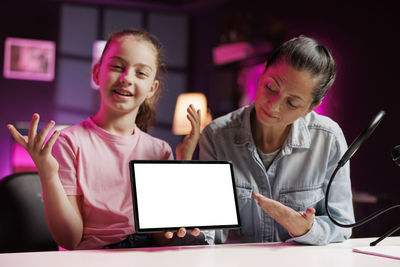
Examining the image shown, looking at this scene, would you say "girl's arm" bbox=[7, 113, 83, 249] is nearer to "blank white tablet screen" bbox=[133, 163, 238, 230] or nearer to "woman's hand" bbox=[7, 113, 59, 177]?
"woman's hand" bbox=[7, 113, 59, 177]

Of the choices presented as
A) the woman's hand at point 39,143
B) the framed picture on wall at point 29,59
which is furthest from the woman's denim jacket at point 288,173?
the framed picture on wall at point 29,59

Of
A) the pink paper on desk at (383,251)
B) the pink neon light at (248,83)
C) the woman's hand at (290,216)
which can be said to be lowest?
the pink paper on desk at (383,251)

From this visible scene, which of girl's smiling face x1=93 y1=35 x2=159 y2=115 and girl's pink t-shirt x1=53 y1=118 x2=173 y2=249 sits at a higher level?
girl's smiling face x1=93 y1=35 x2=159 y2=115

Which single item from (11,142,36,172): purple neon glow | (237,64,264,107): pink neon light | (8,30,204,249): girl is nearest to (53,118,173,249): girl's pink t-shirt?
(8,30,204,249): girl

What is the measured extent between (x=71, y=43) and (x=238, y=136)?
4497 mm

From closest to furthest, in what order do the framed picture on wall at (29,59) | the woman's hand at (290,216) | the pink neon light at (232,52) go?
the woman's hand at (290,216) < the pink neon light at (232,52) < the framed picture on wall at (29,59)

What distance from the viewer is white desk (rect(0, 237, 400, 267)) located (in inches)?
35.7

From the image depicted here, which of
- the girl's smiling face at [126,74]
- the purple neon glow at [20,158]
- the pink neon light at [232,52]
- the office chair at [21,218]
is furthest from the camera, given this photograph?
the purple neon glow at [20,158]

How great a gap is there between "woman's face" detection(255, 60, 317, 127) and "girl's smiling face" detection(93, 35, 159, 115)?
33cm

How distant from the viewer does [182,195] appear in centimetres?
111

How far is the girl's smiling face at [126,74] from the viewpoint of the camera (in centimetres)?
127

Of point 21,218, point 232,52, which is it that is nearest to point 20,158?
point 232,52

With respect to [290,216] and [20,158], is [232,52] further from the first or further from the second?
[290,216]

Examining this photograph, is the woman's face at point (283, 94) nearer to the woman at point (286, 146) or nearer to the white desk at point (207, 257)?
the woman at point (286, 146)
